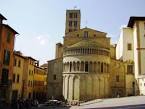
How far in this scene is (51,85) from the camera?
56.1 metres

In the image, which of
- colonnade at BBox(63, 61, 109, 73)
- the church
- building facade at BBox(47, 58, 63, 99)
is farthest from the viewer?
building facade at BBox(47, 58, 63, 99)

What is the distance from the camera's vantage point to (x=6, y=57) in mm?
34906

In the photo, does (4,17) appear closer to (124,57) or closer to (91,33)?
(124,57)

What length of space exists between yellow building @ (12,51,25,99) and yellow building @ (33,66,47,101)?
38.7 feet

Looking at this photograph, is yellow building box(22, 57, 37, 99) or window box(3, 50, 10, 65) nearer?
window box(3, 50, 10, 65)

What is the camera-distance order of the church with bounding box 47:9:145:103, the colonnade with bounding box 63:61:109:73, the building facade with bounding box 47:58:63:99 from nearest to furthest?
the church with bounding box 47:9:145:103 → the colonnade with bounding box 63:61:109:73 → the building facade with bounding box 47:58:63:99

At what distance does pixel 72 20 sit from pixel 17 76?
124ft

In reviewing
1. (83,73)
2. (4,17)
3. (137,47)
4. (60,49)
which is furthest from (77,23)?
(4,17)

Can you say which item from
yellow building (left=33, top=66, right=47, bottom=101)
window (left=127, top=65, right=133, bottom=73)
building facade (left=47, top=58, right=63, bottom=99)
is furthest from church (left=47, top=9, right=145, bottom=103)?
yellow building (left=33, top=66, right=47, bottom=101)

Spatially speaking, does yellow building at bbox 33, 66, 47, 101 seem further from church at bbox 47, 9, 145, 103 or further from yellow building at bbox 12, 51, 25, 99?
yellow building at bbox 12, 51, 25, 99

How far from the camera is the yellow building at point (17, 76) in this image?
42156mm

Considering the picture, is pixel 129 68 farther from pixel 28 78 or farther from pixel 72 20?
pixel 72 20

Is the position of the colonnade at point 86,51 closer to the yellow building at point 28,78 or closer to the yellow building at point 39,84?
the yellow building at point 28,78

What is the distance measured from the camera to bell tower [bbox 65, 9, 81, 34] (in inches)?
3039
